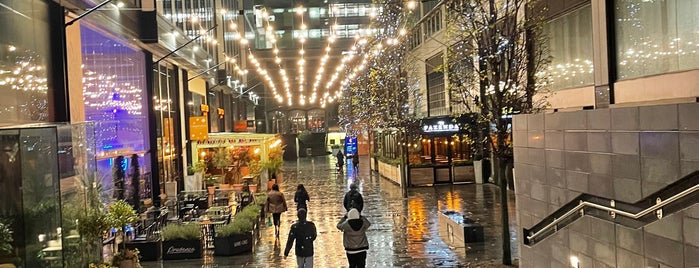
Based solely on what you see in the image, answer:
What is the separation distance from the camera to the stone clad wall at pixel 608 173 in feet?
17.8

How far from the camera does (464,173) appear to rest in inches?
1217

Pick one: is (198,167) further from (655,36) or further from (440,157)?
(655,36)

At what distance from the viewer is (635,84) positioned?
13141mm

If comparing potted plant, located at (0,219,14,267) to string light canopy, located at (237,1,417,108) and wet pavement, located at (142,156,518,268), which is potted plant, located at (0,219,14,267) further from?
string light canopy, located at (237,1,417,108)

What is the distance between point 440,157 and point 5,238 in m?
26.7

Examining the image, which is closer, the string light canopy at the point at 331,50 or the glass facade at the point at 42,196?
the glass facade at the point at 42,196

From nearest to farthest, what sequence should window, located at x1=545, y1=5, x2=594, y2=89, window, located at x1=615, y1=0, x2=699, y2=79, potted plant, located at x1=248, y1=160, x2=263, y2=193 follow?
window, located at x1=615, y1=0, x2=699, y2=79 → window, located at x1=545, y1=5, x2=594, y2=89 → potted plant, located at x1=248, y1=160, x2=263, y2=193

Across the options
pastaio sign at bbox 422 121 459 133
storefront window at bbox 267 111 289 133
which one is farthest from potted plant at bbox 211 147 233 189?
storefront window at bbox 267 111 289 133

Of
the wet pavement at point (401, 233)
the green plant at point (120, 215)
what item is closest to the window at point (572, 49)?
the wet pavement at point (401, 233)

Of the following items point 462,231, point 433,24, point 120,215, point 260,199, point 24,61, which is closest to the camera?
point 120,215

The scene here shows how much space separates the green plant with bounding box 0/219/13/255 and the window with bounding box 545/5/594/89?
45.1 feet

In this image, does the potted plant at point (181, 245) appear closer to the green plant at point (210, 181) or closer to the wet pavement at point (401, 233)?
the wet pavement at point (401, 233)

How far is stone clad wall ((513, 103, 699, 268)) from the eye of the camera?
17.8 feet

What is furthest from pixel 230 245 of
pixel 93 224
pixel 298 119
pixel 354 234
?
pixel 298 119
